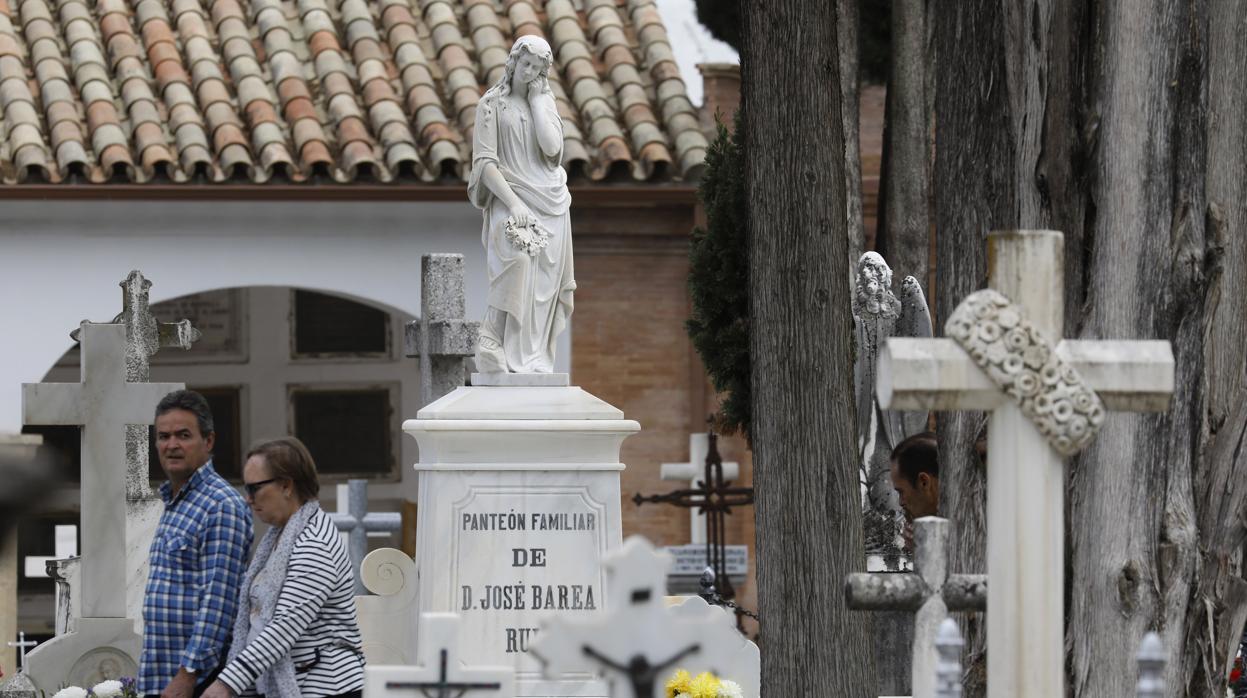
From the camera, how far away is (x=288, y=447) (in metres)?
6.67

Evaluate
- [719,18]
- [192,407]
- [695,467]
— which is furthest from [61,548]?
[192,407]

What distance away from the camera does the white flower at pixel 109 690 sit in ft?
29.1

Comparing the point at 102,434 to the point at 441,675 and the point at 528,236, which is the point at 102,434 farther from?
the point at 441,675

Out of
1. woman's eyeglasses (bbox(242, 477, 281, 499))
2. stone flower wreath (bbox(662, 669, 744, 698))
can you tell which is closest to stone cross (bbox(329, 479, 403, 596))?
stone flower wreath (bbox(662, 669, 744, 698))

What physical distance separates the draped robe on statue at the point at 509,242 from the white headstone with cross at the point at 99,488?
5.35ft

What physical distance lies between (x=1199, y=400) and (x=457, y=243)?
435 inches

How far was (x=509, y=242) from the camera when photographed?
10180mm

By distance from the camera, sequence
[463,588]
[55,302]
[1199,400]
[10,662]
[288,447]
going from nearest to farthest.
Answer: [1199,400] < [288,447] < [463,588] < [10,662] < [55,302]

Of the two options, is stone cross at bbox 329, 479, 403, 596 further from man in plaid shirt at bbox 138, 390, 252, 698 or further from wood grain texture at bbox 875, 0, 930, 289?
man in plaid shirt at bbox 138, 390, 252, 698

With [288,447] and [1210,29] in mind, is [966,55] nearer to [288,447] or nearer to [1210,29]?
[1210,29]

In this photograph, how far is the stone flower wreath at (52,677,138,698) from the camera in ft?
28.8

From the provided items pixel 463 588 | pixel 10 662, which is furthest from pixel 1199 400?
pixel 10 662

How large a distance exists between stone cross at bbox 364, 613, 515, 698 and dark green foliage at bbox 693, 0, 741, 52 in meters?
10.5

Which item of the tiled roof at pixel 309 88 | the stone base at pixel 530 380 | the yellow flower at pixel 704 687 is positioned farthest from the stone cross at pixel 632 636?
the tiled roof at pixel 309 88
